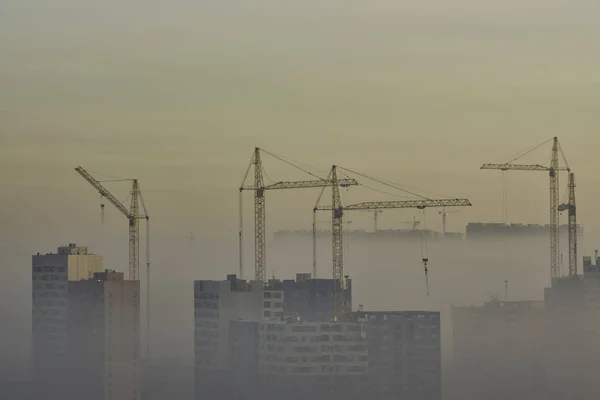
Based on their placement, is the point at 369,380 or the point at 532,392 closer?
the point at 369,380

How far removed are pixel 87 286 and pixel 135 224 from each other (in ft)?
27.3

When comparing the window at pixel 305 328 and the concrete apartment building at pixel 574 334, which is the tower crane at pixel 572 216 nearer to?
the concrete apartment building at pixel 574 334

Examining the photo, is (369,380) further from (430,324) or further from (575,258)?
(575,258)

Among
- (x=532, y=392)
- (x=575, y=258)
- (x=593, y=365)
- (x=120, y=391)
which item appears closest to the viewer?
(x=120, y=391)

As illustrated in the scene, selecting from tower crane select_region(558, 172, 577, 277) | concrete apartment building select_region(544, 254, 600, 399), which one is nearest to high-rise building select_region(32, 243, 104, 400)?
concrete apartment building select_region(544, 254, 600, 399)

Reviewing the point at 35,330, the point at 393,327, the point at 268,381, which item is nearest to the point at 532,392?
the point at 393,327

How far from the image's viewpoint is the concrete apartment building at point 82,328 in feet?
159

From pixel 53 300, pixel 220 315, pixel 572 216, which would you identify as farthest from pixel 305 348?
pixel 572 216

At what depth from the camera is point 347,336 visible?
46875 millimetres

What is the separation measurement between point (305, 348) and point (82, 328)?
26.0ft

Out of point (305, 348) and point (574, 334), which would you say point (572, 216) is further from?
point (305, 348)

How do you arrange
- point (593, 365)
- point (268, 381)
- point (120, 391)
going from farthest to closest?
point (593, 365), point (120, 391), point (268, 381)

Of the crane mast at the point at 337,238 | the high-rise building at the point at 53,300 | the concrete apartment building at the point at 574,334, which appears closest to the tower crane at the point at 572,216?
the concrete apartment building at the point at 574,334

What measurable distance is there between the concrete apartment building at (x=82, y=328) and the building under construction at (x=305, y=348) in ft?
7.32
